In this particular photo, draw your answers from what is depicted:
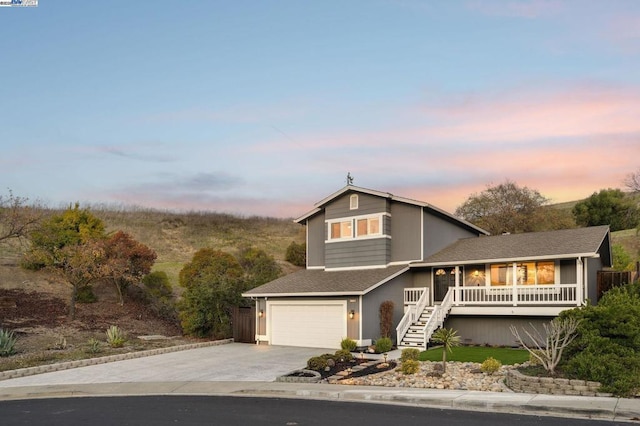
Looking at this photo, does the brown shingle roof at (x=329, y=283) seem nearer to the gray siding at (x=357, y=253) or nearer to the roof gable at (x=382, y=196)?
the gray siding at (x=357, y=253)

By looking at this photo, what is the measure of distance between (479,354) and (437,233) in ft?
28.5

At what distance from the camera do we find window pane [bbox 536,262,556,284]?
24828 mm

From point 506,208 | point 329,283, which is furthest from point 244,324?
point 506,208

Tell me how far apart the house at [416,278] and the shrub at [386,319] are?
27 centimetres

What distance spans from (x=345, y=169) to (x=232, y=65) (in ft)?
35.9

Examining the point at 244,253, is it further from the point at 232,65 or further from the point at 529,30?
the point at 529,30

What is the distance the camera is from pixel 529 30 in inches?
853

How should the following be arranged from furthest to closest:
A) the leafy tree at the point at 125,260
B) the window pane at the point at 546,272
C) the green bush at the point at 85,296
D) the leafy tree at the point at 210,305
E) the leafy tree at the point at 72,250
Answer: the green bush at the point at 85,296
the leafy tree at the point at 125,260
the leafy tree at the point at 72,250
the leafy tree at the point at 210,305
the window pane at the point at 546,272

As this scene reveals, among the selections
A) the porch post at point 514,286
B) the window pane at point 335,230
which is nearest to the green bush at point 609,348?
the porch post at point 514,286

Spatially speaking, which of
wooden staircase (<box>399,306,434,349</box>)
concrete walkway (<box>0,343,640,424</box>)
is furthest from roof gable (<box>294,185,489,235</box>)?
concrete walkway (<box>0,343,640,424</box>)

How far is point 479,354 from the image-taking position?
21406mm

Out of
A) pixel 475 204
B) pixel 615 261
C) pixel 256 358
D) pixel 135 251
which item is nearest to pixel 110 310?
pixel 135 251

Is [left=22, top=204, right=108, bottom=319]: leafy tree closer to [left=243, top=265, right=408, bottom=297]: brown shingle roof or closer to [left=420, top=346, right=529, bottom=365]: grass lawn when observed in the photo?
[left=243, top=265, right=408, bottom=297]: brown shingle roof

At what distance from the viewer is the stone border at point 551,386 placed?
14.0m
